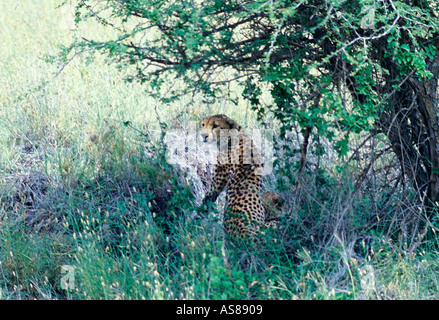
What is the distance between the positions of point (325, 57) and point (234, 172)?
1.09m

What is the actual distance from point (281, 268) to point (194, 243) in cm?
55

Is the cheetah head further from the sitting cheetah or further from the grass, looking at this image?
the sitting cheetah

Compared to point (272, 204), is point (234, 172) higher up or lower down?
higher up

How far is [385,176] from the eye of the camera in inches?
161

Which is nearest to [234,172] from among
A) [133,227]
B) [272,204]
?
[272,204]

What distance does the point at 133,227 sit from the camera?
3781mm

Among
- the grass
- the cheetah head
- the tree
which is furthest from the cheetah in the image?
the tree

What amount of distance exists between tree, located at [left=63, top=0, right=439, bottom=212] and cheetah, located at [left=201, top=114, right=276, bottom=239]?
0.47m

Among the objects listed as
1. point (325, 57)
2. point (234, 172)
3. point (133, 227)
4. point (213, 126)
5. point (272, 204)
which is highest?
point (325, 57)

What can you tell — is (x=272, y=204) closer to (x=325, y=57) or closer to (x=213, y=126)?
(x=213, y=126)

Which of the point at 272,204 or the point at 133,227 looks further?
the point at 272,204

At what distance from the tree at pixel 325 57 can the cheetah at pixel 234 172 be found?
474 mm
